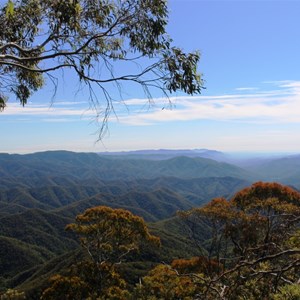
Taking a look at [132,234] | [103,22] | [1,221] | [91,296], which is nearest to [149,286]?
[91,296]

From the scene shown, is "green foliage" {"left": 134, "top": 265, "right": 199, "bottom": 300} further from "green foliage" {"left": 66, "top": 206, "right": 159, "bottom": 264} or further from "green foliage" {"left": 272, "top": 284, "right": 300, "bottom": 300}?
"green foliage" {"left": 272, "top": 284, "right": 300, "bottom": 300}

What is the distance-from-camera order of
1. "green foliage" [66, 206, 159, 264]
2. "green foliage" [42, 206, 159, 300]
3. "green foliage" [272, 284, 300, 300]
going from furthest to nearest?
"green foliage" [66, 206, 159, 264]
"green foliage" [42, 206, 159, 300]
"green foliage" [272, 284, 300, 300]

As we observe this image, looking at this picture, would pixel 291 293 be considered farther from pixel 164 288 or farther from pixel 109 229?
pixel 109 229

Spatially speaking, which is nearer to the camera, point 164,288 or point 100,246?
point 164,288

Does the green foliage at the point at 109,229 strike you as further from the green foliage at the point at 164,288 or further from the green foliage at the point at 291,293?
the green foliage at the point at 291,293

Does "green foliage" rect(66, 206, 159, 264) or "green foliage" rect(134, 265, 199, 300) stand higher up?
Answer: "green foliage" rect(66, 206, 159, 264)

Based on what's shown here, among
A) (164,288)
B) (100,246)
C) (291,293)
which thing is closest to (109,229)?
(100,246)

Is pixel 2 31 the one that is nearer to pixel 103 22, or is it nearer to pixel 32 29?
pixel 32 29

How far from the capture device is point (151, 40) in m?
10.5

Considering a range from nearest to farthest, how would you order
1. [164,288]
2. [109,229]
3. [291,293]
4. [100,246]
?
[291,293]
[164,288]
[100,246]
[109,229]

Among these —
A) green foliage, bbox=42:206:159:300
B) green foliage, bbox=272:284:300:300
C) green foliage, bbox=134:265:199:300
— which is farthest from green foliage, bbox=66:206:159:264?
green foliage, bbox=272:284:300:300

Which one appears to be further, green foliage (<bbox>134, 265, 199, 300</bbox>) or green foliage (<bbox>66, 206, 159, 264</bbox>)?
green foliage (<bbox>66, 206, 159, 264</bbox>)

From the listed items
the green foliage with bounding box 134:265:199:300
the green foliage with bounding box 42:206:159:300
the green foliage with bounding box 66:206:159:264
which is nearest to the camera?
the green foliage with bounding box 134:265:199:300

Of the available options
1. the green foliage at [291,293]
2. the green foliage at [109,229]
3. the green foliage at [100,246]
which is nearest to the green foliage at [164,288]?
the green foliage at [100,246]
